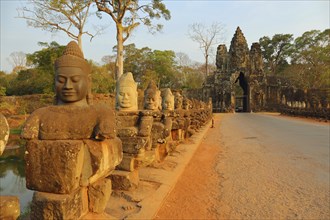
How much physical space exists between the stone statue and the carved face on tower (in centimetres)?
217

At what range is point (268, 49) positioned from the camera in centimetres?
5150

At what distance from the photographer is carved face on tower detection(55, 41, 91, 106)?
221cm

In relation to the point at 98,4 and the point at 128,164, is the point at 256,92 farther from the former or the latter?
the point at 128,164

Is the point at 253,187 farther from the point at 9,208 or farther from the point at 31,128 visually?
the point at 9,208

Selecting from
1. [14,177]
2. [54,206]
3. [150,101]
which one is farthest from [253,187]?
[14,177]

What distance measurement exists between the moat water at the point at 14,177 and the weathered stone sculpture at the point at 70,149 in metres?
4.49

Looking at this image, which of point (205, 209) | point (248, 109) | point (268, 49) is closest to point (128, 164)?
point (205, 209)

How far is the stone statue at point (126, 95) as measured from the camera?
14.7 feet

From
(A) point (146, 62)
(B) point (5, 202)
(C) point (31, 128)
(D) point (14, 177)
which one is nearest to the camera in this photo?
(B) point (5, 202)

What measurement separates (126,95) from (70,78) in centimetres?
229

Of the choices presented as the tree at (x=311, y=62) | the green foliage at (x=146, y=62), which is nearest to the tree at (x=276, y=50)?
the tree at (x=311, y=62)

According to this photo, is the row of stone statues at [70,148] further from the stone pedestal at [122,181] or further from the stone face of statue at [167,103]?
the stone face of statue at [167,103]

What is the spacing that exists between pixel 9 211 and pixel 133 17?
2121 centimetres

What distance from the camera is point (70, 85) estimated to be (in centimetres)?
220
